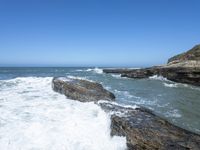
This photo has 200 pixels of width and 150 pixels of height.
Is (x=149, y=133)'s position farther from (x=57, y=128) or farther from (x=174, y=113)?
(x=174, y=113)

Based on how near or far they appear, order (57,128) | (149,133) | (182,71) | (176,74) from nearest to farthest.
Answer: (149,133) → (57,128) → (182,71) → (176,74)


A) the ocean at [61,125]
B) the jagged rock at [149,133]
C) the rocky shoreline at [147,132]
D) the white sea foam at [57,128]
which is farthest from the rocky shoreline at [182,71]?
the jagged rock at [149,133]

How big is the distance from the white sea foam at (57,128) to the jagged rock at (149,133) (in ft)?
1.06

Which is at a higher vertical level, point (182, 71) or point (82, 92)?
point (182, 71)

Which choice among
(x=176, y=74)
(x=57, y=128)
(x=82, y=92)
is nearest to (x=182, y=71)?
(x=176, y=74)

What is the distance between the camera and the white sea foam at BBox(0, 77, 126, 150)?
6590 millimetres

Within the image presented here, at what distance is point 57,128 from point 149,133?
123 inches

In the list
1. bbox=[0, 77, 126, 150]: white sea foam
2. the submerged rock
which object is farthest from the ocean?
the submerged rock

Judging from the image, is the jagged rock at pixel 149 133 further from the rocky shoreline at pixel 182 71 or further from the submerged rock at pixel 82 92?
the rocky shoreline at pixel 182 71

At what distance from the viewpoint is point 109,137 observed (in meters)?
7.15

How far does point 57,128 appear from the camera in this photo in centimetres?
784

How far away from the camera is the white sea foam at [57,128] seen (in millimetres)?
6590

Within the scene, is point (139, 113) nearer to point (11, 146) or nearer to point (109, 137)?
point (109, 137)

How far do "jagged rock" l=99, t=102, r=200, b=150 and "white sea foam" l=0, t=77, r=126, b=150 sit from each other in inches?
12.8
